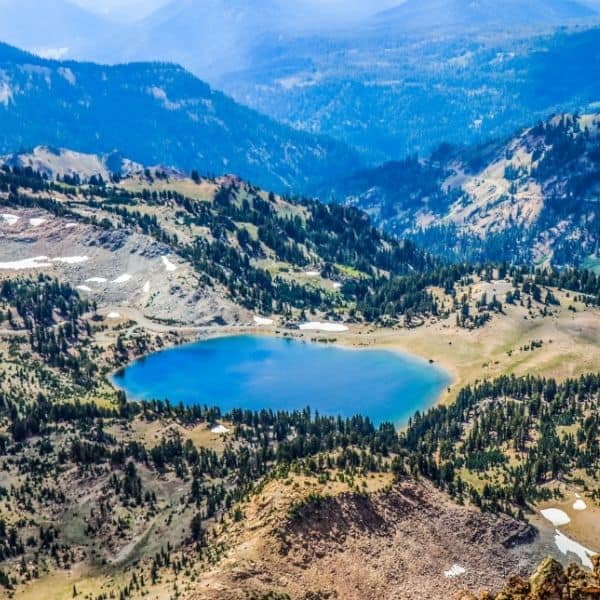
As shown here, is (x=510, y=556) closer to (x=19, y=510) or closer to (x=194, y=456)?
(x=194, y=456)

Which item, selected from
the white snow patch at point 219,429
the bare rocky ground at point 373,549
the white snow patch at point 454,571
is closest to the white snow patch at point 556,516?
the bare rocky ground at point 373,549

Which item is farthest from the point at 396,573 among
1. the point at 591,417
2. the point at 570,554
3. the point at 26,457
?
the point at 591,417

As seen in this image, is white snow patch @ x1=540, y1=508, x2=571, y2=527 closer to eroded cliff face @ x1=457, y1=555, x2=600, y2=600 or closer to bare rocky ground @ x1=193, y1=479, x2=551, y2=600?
bare rocky ground @ x1=193, y1=479, x2=551, y2=600

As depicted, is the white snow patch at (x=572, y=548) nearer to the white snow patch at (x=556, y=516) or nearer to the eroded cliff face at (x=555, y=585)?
the white snow patch at (x=556, y=516)

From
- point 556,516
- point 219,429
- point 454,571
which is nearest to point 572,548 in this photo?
point 556,516

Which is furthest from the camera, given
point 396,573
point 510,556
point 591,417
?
point 591,417

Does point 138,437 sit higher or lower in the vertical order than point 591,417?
higher
